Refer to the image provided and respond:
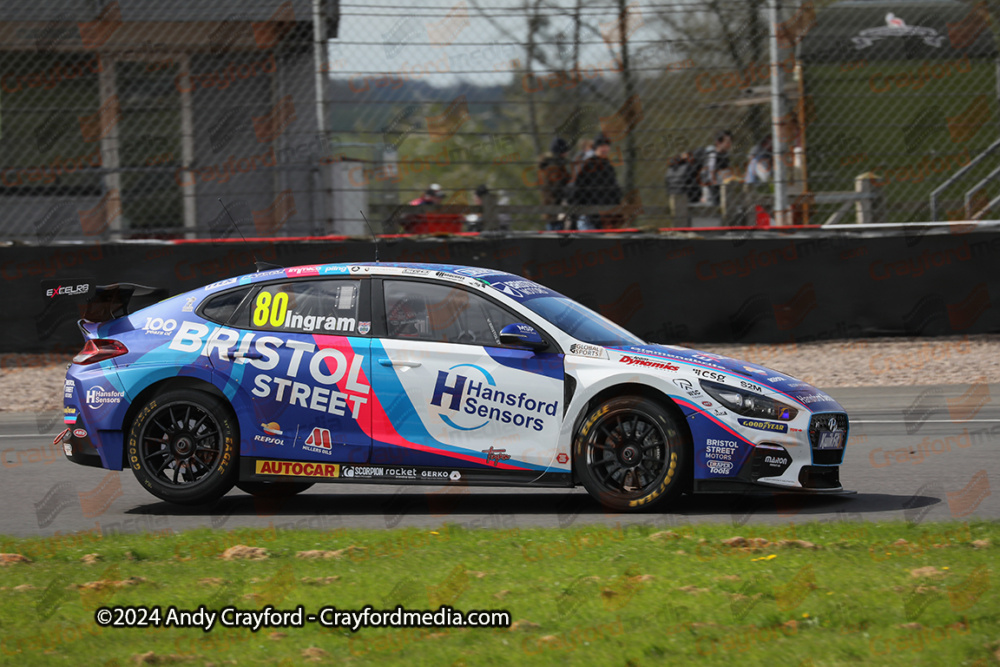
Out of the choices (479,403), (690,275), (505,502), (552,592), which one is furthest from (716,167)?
(552,592)

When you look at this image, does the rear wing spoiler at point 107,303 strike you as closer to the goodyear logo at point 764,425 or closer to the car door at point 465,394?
the car door at point 465,394

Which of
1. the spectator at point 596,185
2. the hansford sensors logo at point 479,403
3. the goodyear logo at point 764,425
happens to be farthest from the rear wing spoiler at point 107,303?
the spectator at point 596,185

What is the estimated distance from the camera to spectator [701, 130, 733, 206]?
1434 cm

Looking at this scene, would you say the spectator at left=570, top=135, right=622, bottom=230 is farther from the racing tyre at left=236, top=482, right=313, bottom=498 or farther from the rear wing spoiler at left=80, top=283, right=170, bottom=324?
the rear wing spoiler at left=80, top=283, right=170, bottom=324

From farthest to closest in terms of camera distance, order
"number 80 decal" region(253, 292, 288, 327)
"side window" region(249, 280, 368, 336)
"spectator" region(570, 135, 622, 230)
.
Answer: "spectator" region(570, 135, 622, 230)
"number 80 decal" region(253, 292, 288, 327)
"side window" region(249, 280, 368, 336)

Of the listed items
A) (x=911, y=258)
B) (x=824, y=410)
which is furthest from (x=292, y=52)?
(x=824, y=410)

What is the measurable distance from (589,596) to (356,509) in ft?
9.34

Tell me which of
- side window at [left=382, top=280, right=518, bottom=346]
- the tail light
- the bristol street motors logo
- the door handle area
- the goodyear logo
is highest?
side window at [left=382, top=280, right=518, bottom=346]

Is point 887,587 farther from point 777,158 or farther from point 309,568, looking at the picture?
point 777,158

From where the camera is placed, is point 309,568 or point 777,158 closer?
point 309,568

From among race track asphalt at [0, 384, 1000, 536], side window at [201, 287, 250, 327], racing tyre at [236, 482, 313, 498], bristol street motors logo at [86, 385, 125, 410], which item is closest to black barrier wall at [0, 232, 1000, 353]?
race track asphalt at [0, 384, 1000, 536]

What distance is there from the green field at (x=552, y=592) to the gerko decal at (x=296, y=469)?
91 centimetres

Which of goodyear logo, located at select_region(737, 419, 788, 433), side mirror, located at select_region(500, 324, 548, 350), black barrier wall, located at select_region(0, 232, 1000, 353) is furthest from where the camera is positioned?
black barrier wall, located at select_region(0, 232, 1000, 353)

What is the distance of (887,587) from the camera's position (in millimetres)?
4789
